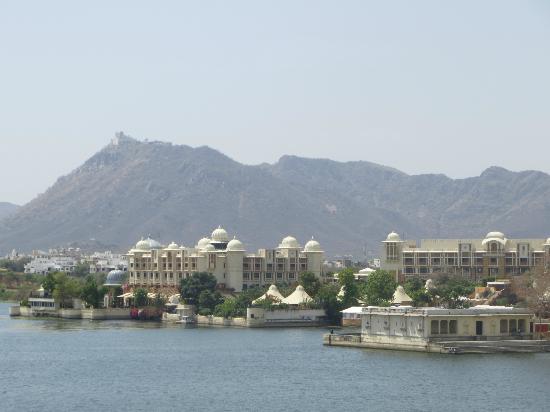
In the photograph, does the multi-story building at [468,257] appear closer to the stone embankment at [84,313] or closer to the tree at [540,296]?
the stone embankment at [84,313]

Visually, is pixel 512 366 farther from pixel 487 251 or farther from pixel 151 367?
pixel 487 251

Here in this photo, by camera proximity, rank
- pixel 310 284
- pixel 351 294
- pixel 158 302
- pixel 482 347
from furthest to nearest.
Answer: pixel 158 302, pixel 310 284, pixel 351 294, pixel 482 347

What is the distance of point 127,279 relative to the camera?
142 metres

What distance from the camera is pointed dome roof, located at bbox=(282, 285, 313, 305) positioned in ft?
352

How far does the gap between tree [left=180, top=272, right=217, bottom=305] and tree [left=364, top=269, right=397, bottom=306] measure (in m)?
12.9

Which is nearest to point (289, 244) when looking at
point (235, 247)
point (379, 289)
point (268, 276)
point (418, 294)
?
point (268, 276)

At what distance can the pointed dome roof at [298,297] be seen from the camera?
107188 millimetres

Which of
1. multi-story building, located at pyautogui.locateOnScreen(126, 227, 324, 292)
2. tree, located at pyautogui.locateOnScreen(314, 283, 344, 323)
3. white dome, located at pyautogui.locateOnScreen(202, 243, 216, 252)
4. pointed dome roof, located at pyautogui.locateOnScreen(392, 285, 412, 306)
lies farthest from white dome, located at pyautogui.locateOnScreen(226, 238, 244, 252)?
pointed dome roof, located at pyautogui.locateOnScreen(392, 285, 412, 306)

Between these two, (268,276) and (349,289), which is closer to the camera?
(349,289)

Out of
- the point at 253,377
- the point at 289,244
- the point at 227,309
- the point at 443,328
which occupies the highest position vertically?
the point at 289,244

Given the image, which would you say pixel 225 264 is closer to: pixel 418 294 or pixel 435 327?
pixel 418 294

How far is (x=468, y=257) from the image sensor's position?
13162cm

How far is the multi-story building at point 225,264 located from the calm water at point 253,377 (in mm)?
37390

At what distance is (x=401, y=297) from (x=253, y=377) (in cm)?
4292
